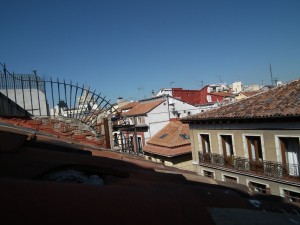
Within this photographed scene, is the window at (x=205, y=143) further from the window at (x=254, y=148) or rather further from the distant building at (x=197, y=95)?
the distant building at (x=197, y=95)

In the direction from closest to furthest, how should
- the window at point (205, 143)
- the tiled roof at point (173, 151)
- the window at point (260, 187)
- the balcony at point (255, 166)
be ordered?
1. the balcony at point (255, 166)
2. the window at point (260, 187)
3. the window at point (205, 143)
4. the tiled roof at point (173, 151)

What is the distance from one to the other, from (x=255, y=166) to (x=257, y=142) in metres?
1.35

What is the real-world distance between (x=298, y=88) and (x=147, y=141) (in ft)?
59.0

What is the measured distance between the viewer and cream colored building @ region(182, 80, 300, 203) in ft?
45.2

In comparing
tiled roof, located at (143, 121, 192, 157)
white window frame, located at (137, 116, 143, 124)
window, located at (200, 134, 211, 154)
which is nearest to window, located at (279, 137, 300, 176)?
window, located at (200, 134, 211, 154)

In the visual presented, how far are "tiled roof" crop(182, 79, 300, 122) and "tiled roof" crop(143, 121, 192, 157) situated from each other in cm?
507

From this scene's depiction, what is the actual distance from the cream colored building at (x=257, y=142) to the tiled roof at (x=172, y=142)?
321 cm

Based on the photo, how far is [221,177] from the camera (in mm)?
18266

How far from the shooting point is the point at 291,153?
14.0 meters

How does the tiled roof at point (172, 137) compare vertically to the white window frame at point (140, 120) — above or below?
below

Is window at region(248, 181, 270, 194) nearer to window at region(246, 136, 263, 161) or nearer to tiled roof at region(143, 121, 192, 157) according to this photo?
window at region(246, 136, 263, 161)

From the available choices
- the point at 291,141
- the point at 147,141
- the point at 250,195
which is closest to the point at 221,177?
the point at 291,141

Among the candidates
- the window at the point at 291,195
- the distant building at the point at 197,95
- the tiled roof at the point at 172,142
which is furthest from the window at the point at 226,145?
the distant building at the point at 197,95

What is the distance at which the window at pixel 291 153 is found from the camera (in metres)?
13.7
